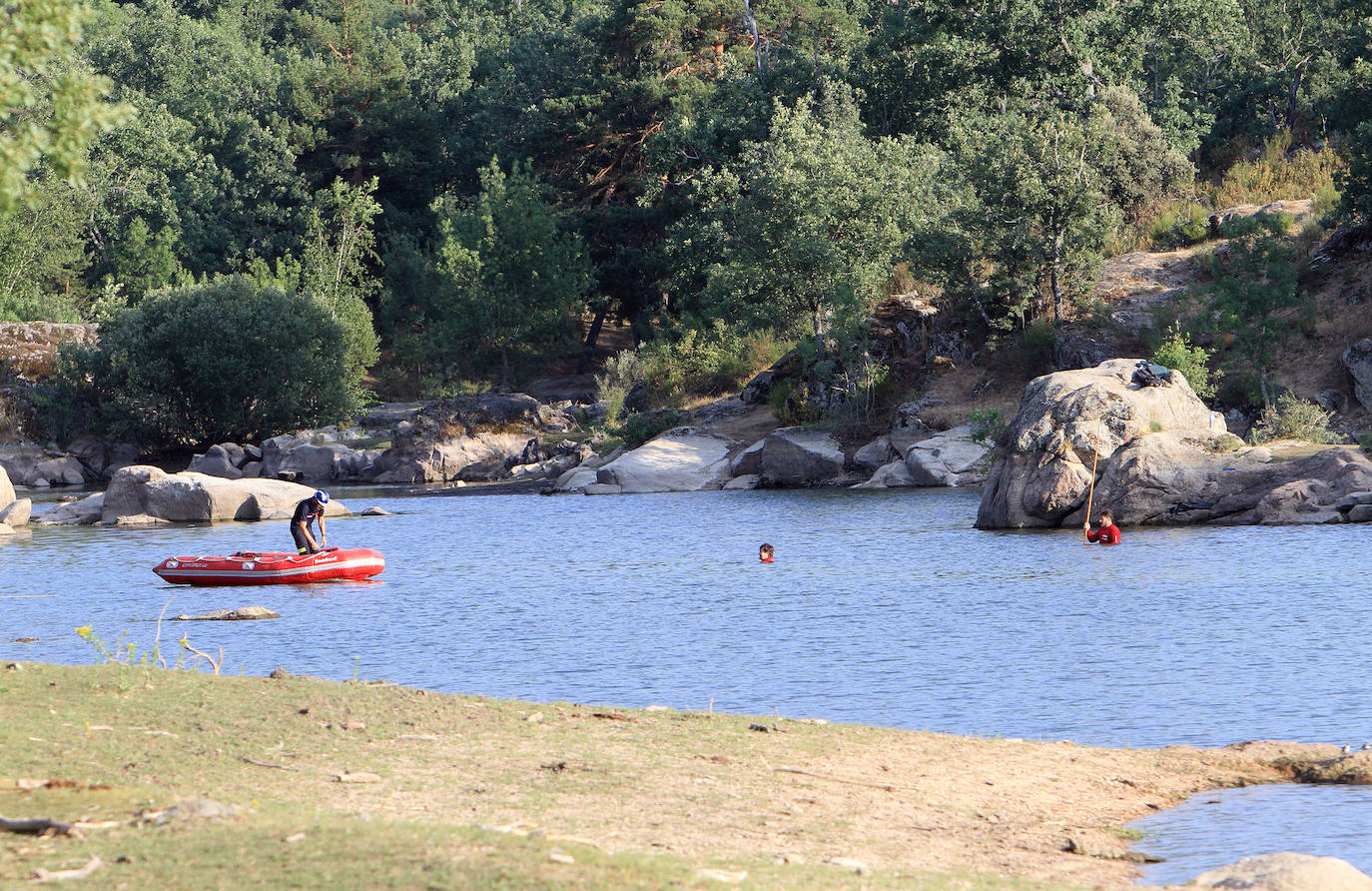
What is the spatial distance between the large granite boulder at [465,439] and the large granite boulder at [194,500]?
12.5m

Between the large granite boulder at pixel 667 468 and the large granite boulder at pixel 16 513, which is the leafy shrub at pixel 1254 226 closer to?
the large granite boulder at pixel 667 468

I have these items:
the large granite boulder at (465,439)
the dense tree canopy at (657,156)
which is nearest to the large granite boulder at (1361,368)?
the dense tree canopy at (657,156)

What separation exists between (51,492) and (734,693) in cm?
4759

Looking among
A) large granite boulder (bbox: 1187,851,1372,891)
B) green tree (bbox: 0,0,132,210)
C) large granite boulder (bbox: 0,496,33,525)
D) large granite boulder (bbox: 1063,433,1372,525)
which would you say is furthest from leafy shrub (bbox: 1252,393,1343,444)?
large granite boulder (bbox: 0,496,33,525)

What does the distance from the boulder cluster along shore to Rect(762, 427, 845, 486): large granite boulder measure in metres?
0.05

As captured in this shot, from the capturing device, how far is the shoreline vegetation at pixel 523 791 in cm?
A: 716

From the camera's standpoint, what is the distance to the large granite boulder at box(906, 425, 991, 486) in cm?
4147

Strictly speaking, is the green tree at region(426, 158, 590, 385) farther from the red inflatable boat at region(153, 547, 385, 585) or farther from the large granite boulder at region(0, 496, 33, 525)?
the red inflatable boat at region(153, 547, 385, 585)

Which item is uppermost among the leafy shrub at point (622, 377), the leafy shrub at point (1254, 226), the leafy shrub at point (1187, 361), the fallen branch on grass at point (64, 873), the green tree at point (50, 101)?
the leafy shrub at point (1254, 226)

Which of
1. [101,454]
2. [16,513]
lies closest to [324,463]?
[101,454]

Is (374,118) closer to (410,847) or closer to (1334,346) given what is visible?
(1334,346)

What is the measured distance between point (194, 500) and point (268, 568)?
17.0m

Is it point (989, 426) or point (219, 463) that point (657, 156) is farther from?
point (989, 426)

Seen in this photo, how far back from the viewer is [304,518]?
28.8 m
